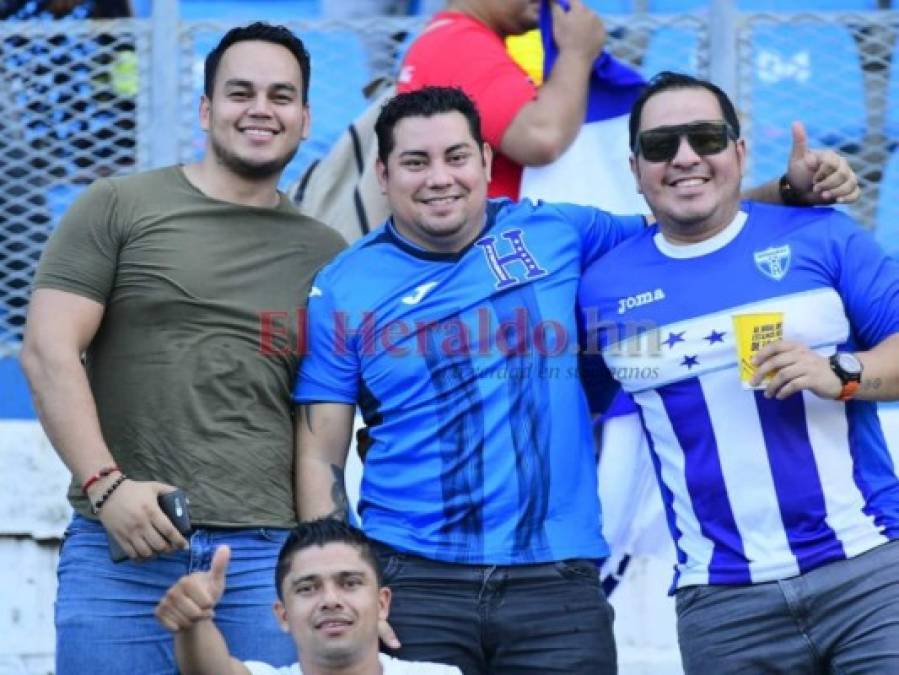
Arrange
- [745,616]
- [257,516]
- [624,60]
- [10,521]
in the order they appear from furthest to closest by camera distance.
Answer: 1. [624,60]
2. [10,521]
3. [257,516]
4. [745,616]

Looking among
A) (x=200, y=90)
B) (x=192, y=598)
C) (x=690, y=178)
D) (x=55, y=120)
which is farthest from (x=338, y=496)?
(x=55, y=120)

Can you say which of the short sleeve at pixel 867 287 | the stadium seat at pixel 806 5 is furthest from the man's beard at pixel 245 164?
the stadium seat at pixel 806 5

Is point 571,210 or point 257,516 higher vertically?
point 571,210

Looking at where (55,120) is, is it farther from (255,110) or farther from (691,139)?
(691,139)

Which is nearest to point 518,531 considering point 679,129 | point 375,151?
point 679,129

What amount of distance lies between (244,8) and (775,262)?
3563mm

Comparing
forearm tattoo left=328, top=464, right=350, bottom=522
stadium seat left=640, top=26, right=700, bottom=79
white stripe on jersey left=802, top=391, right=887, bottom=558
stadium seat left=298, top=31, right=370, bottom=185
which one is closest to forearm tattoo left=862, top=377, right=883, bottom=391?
white stripe on jersey left=802, top=391, right=887, bottom=558

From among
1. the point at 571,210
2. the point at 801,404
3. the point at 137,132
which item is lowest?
the point at 801,404

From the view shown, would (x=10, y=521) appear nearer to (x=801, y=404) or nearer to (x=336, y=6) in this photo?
(x=336, y=6)

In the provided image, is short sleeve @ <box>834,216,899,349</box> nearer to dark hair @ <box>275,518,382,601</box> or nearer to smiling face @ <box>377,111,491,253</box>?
smiling face @ <box>377,111,491,253</box>

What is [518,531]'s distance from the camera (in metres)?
4.04

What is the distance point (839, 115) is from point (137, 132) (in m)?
2.41

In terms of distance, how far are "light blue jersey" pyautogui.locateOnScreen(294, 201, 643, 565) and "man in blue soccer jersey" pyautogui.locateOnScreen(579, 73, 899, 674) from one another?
179mm

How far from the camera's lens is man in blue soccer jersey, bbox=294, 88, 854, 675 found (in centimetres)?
400
